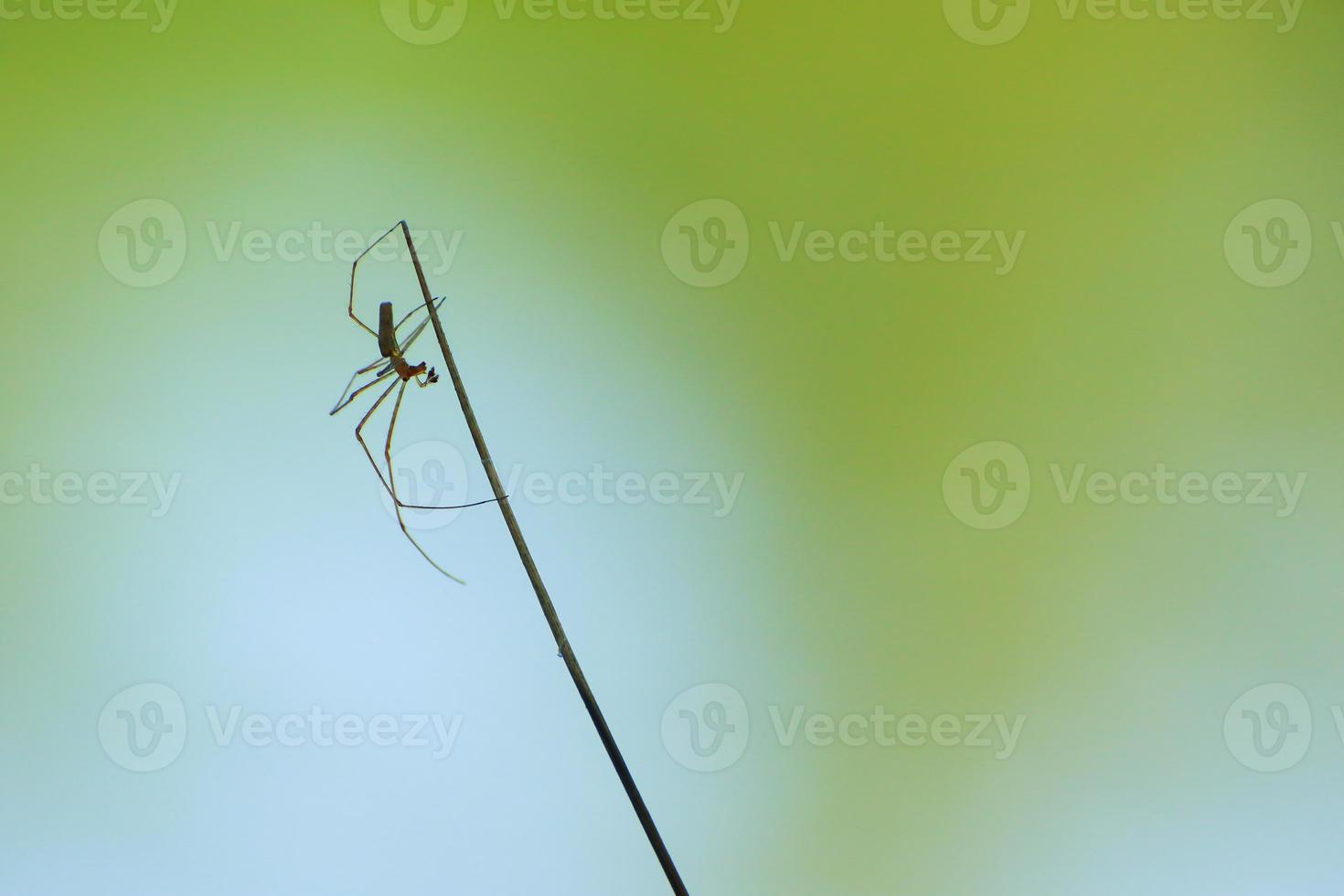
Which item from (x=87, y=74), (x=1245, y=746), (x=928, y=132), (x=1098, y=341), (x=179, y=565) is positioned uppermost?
(x=87, y=74)

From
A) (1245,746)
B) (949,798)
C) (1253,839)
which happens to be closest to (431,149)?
(949,798)

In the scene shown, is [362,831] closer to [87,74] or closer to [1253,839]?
[87,74]

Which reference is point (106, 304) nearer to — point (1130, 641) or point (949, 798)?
point (949, 798)

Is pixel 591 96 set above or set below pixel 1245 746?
above

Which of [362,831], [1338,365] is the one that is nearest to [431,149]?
[362,831]

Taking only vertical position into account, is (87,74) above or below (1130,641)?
above

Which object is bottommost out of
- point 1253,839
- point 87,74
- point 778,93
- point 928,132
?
point 1253,839
